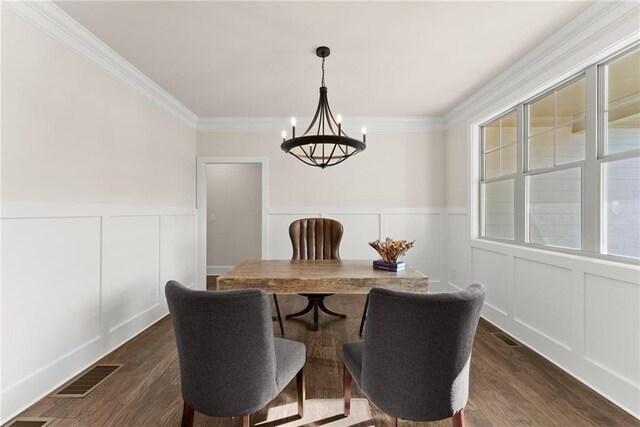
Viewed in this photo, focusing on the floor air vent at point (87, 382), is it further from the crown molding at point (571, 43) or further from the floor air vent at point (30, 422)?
the crown molding at point (571, 43)

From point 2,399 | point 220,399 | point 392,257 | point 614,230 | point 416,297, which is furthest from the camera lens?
point 392,257

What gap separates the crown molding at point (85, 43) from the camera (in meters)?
1.85

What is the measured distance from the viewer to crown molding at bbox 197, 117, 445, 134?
4.27 m

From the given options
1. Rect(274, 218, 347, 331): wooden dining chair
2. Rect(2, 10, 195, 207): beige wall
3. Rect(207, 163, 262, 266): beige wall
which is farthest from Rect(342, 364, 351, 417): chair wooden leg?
Rect(207, 163, 262, 266): beige wall

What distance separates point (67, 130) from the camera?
213cm

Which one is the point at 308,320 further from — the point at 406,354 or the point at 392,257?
the point at 406,354

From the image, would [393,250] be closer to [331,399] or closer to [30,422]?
[331,399]

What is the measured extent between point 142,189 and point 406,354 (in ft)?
9.21

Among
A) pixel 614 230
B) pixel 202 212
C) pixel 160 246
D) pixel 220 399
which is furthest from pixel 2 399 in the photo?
pixel 614 230

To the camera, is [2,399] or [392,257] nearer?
[2,399]

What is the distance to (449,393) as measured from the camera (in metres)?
1.29

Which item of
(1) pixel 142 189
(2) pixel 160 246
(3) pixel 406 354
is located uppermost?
(1) pixel 142 189

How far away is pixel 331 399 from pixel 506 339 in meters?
1.81

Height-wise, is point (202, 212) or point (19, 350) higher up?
point (202, 212)
